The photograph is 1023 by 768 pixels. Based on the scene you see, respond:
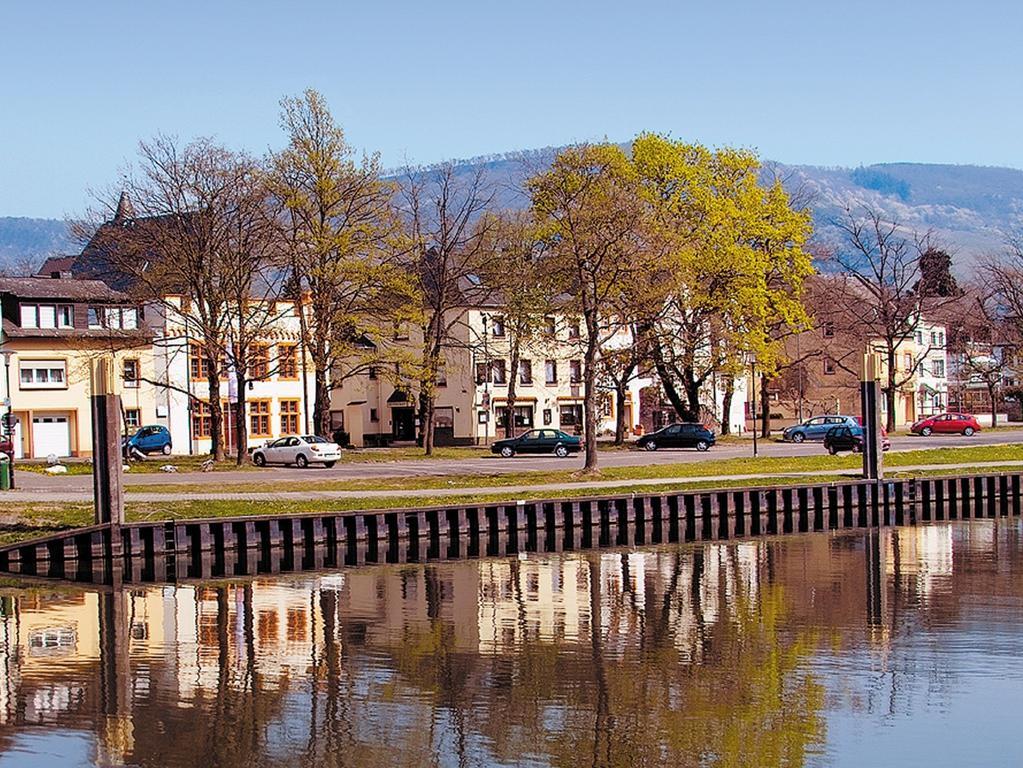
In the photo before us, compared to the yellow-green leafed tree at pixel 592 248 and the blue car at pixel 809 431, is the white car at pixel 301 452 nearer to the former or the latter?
the yellow-green leafed tree at pixel 592 248

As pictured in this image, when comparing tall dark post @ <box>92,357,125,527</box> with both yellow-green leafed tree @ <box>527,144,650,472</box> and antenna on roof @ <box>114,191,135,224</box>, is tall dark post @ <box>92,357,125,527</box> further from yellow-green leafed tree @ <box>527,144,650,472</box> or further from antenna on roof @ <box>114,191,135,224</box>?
antenna on roof @ <box>114,191,135,224</box>

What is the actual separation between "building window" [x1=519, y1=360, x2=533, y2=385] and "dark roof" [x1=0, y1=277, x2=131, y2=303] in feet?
89.9

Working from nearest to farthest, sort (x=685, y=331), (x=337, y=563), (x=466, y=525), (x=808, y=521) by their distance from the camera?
(x=337, y=563) < (x=466, y=525) < (x=808, y=521) < (x=685, y=331)

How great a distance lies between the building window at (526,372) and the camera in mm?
97938

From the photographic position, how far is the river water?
67.2 feet

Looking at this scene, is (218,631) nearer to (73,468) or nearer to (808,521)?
(808,521)

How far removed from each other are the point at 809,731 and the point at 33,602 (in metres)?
20.1

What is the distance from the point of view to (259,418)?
3457 inches

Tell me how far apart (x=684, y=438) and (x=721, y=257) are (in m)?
9.76

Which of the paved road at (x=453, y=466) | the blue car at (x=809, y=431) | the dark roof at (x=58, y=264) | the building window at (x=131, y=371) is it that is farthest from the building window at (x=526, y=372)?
the dark roof at (x=58, y=264)

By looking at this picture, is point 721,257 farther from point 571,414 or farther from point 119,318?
point 119,318

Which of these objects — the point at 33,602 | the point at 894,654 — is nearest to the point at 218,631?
the point at 33,602

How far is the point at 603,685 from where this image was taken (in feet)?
78.9

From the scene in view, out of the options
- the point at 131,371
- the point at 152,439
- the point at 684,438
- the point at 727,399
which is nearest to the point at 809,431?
the point at 727,399
